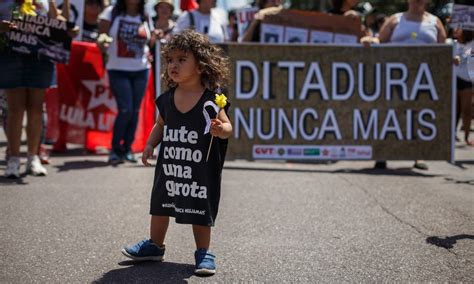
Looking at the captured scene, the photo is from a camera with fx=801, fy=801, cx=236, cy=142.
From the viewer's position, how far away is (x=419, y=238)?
207 inches

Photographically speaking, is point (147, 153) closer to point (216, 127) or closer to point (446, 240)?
point (216, 127)

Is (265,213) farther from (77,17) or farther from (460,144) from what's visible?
(460,144)

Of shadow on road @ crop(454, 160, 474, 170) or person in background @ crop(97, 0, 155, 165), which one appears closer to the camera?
person in background @ crop(97, 0, 155, 165)

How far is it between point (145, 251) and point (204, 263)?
0.42 m

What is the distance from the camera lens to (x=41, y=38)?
302 inches

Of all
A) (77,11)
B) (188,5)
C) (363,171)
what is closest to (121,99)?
(77,11)

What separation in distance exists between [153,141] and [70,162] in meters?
4.97

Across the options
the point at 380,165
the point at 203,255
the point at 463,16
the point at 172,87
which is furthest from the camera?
the point at 380,165

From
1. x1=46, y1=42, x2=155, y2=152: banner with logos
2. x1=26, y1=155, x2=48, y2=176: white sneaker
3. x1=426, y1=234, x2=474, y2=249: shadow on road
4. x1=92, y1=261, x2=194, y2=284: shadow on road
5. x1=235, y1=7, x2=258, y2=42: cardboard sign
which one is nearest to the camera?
x1=92, y1=261, x2=194, y2=284: shadow on road

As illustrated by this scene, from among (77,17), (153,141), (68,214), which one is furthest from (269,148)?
(153,141)

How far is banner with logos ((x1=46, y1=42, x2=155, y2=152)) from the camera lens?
10.5 metres

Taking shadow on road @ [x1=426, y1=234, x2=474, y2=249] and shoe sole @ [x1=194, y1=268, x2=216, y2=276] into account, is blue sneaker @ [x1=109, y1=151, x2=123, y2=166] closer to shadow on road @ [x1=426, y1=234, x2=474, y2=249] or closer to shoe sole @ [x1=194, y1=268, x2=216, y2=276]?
shadow on road @ [x1=426, y1=234, x2=474, y2=249]

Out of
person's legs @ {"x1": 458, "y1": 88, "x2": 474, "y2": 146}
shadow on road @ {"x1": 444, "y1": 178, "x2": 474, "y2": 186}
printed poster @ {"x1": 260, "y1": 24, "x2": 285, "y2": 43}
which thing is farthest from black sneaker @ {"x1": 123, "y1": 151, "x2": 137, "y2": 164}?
person's legs @ {"x1": 458, "y1": 88, "x2": 474, "y2": 146}

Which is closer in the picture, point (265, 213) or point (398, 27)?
point (265, 213)
